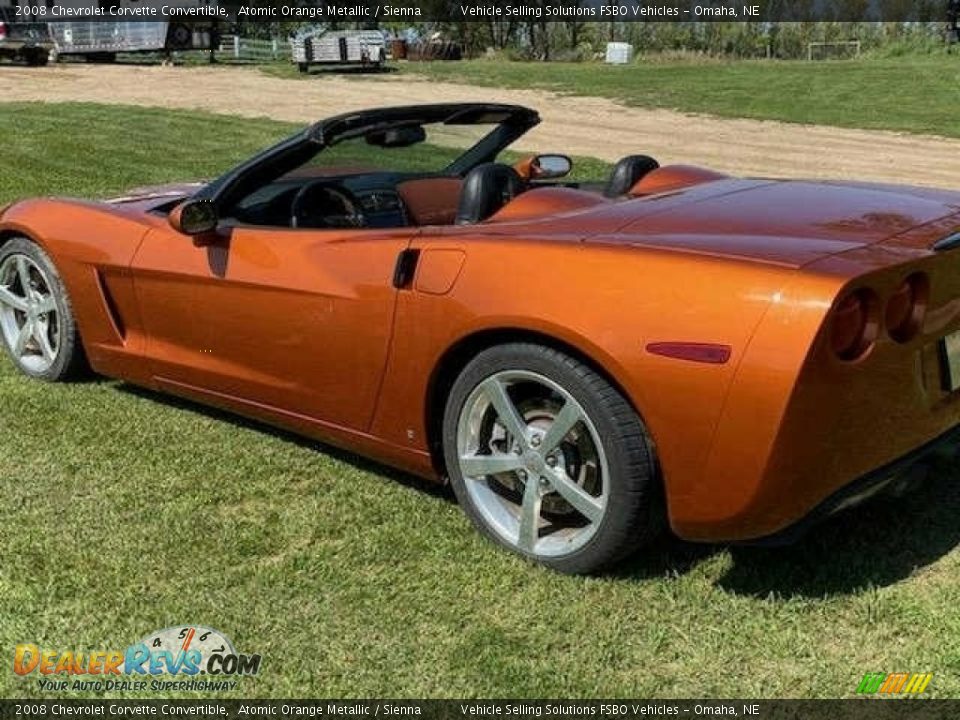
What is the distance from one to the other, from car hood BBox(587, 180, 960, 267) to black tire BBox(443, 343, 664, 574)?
367mm

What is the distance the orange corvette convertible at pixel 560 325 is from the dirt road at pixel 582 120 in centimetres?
916

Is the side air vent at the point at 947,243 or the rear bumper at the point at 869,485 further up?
the side air vent at the point at 947,243

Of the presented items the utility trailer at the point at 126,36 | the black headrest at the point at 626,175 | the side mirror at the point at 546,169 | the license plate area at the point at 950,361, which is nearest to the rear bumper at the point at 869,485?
the license plate area at the point at 950,361

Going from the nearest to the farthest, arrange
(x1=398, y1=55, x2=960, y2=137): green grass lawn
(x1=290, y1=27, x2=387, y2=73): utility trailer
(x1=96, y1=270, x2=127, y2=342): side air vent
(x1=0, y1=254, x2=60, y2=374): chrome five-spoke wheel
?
(x1=96, y1=270, x2=127, y2=342): side air vent, (x1=0, y1=254, x2=60, y2=374): chrome five-spoke wheel, (x1=398, y1=55, x2=960, y2=137): green grass lawn, (x1=290, y1=27, x2=387, y2=73): utility trailer

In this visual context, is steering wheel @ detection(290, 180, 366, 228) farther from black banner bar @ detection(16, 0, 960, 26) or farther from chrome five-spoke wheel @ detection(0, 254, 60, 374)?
black banner bar @ detection(16, 0, 960, 26)

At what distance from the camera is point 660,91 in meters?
24.2

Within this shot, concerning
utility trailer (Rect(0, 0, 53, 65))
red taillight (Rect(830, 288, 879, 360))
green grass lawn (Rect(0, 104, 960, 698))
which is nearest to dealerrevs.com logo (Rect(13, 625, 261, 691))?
green grass lawn (Rect(0, 104, 960, 698))

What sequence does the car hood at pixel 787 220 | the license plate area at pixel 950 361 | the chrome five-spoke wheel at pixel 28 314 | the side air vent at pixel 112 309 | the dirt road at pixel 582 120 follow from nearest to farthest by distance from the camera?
the car hood at pixel 787 220
the license plate area at pixel 950 361
the side air vent at pixel 112 309
the chrome five-spoke wheel at pixel 28 314
the dirt road at pixel 582 120

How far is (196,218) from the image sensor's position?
141 inches

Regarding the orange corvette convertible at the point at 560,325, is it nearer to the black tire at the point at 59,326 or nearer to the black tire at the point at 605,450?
the black tire at the point at 605,450

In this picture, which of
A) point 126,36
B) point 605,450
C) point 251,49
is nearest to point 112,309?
point 605,450

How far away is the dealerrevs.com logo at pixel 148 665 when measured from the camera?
2.53m

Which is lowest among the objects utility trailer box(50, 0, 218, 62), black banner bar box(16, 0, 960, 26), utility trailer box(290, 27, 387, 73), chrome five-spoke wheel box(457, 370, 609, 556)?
chrome five-spoke wheel box(457, 370, 609, 556)

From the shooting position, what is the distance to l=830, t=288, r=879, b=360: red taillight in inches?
93.6
